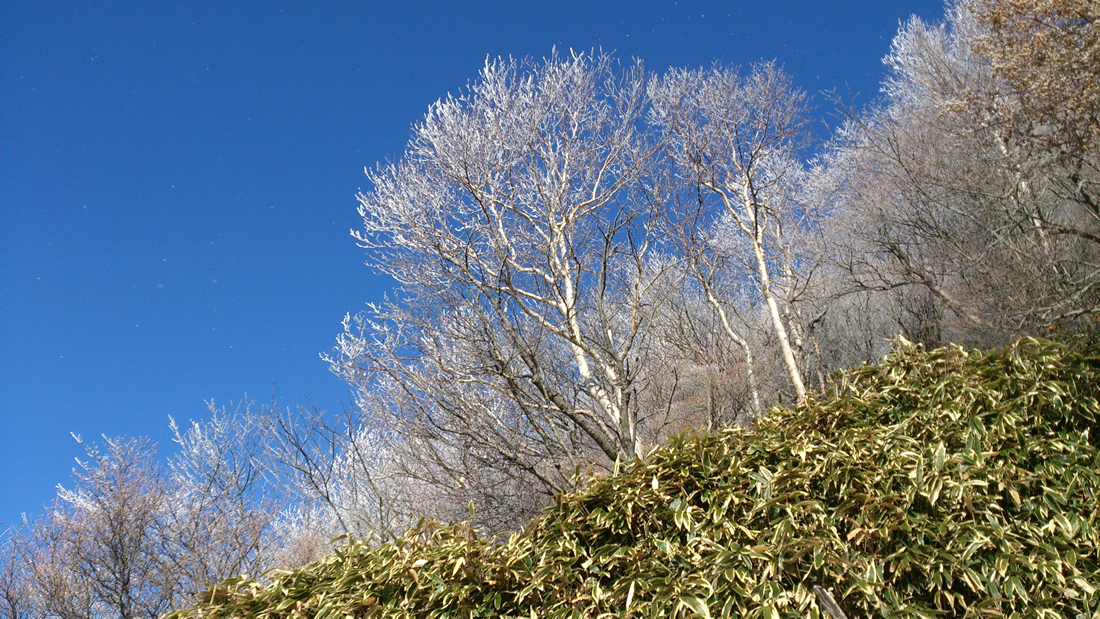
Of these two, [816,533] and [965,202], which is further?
[965,202]

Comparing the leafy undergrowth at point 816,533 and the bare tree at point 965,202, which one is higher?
the bare tree at point 965,202

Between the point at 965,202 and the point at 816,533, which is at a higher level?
the point at 965,202

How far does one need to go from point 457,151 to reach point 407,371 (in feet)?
13.4

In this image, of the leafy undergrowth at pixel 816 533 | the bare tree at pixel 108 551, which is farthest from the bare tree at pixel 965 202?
the bare tree at pixel 108 551

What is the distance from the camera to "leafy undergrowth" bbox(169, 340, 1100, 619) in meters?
2.06

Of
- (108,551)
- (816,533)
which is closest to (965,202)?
(816,533)

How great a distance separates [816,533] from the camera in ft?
7.17

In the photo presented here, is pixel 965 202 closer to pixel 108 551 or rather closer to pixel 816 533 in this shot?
pixel 816 533

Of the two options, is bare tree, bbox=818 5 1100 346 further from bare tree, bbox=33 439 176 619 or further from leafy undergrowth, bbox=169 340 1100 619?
bare tree, bbox=33 439 176 619

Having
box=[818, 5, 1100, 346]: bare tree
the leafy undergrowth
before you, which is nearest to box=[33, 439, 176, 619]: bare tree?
the leafy undergrowth

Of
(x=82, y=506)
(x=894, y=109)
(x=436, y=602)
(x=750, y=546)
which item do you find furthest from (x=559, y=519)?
(x=894, y=109)

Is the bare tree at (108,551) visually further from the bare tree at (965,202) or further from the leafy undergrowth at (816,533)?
the bare tree at (965,202)

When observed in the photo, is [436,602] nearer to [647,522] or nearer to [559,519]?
[559,519]

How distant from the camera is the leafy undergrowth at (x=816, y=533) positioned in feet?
6.77
